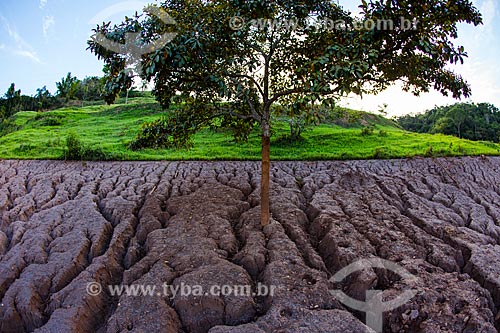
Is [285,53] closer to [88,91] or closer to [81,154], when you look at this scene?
[81,154]

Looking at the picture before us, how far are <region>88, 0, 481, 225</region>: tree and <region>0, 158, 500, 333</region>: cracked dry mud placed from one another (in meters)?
1.50

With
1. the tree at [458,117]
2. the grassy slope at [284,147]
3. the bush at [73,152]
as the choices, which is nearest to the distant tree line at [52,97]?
the grassy slope at [284,147]

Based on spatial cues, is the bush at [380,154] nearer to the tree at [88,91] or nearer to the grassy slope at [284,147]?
the grassy slope at [284,147]

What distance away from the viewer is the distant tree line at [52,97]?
39362 millimetres

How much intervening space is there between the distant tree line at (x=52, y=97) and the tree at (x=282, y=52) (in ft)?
116

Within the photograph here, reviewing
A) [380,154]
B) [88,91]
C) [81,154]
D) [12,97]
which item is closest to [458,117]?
[380,154]

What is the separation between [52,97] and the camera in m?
40.8

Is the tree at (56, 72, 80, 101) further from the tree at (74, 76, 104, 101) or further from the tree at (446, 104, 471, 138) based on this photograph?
the tree at (446, 104, 471, 138)

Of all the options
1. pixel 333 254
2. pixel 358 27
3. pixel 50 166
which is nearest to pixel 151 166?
pixel 50 166

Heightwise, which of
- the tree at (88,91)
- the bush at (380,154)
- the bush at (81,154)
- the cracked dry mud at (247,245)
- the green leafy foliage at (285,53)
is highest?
the tree at (88,91)

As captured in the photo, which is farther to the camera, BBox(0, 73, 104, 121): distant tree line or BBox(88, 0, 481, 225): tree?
BBox(0, 73, 104, 121): distant tree line

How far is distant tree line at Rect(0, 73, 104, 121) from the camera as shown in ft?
129

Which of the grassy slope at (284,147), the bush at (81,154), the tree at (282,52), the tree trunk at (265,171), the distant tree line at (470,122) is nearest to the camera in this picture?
the tree at (282,52)

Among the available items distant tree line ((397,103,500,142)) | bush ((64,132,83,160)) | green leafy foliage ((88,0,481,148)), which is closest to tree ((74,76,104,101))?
bush ((64,132,83,160))
